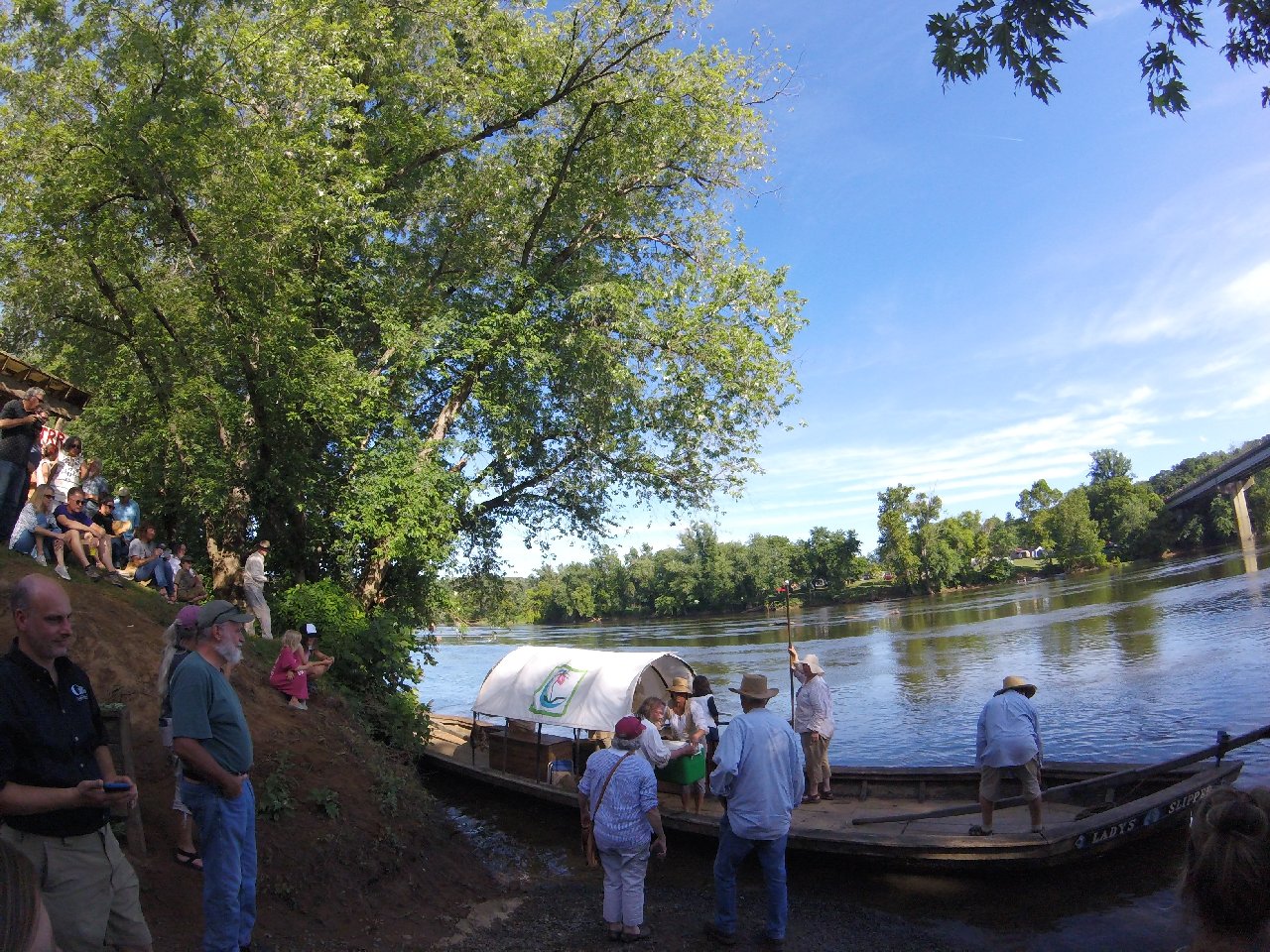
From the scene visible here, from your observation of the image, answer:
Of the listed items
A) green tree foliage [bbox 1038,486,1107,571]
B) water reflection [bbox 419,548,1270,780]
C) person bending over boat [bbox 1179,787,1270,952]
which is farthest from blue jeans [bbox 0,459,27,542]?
green tree foliage [bbox 1038,486,1107,571]

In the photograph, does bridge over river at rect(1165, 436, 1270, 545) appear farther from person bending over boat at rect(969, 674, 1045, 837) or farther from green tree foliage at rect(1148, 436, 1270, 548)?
person bending over boat at rect(969, 674, 1045, 837)

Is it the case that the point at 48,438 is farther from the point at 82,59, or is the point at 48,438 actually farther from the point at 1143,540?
the point at 1143,540

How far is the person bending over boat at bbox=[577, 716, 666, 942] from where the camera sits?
6762mm

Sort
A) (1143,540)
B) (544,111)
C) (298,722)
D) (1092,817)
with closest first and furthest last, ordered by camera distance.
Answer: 1. (1092,817)
2. (298,722)
3. (544,111)
4. (1143,540)

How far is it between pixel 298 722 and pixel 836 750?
13780 mm

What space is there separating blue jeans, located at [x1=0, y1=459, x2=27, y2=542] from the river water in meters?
8.28

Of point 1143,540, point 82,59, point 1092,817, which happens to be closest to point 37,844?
point 1092,817

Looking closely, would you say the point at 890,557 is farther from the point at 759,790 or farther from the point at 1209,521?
the point at 759,790

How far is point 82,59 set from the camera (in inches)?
580

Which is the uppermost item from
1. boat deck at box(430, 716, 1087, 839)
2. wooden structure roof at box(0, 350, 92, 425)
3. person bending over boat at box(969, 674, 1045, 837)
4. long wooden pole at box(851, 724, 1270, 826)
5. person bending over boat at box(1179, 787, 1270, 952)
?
wooden structure roof at box(0, 350, 92, 425)

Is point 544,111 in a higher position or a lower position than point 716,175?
higher

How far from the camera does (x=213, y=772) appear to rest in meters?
4.55

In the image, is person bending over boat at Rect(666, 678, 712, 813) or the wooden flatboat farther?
person bending over boat at Rect(666, 678, 712, 813)

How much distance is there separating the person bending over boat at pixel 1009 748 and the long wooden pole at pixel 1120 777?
0.37 metres
